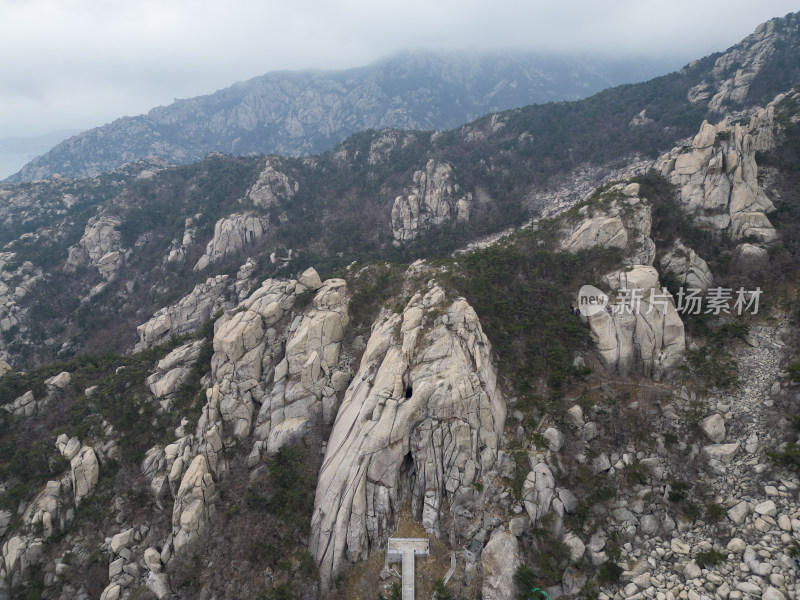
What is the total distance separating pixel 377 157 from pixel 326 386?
92832mm

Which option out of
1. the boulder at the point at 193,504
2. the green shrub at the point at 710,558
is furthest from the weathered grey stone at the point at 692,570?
the boulder at the point at 193,504

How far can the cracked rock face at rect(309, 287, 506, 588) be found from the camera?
2308cm

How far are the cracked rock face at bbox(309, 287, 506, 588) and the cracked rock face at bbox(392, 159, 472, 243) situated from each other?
58.7 metres

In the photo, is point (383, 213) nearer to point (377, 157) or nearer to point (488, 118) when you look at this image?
point (377, 157)

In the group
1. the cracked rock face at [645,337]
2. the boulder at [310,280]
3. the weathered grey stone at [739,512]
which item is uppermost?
the boulder at [310,280]

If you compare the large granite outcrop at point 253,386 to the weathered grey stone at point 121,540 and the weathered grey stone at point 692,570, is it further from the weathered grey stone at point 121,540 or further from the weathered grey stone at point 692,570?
the weathered grey stone at point 692,570

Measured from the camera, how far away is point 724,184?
3706 cm

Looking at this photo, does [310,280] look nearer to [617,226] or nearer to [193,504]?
[193,504]

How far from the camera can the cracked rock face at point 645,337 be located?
91.4 feet

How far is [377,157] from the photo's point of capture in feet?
350

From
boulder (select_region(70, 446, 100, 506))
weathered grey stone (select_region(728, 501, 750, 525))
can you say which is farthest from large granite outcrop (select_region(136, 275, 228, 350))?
weathered grey stone (select_region(728, 501, 750, 525))

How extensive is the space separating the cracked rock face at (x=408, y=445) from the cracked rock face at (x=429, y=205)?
58.7 m

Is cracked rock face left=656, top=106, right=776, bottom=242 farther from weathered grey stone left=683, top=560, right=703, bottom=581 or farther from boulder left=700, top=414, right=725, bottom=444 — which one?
weathered grey stone left=683, top=560, right=703, bottom=581

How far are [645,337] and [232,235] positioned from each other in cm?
8491
